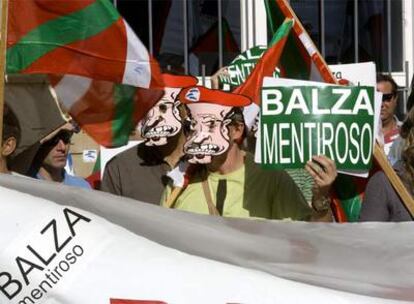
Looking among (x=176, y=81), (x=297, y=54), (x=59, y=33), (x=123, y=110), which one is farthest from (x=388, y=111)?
(x=59, y=33)

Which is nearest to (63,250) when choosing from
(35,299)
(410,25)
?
(35,299)

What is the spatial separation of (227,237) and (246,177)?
0.63 m

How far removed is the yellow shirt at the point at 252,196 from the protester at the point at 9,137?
606 mm

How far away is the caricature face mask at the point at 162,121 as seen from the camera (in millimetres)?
3766

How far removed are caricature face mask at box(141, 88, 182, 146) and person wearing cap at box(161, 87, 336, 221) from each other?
0.86 feet

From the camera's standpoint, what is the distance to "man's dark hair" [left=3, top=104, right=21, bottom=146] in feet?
11.0

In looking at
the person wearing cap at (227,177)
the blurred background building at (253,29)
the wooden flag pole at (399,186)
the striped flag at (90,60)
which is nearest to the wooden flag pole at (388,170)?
the wooden flag pole at (399,186)

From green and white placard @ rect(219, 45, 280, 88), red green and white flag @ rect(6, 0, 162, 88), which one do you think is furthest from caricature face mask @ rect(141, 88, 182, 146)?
green and white placard @ rect(219, 45, 280, 88)

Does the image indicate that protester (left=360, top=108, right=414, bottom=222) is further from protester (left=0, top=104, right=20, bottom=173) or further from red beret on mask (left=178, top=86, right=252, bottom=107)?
protester (left=0, top=104, right=20, bottom=173)

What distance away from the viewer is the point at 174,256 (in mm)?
2768

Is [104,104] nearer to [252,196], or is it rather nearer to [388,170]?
[252,196]

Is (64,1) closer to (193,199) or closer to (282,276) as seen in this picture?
(193,199)

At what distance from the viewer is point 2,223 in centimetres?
272

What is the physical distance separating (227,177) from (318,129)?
366mm
